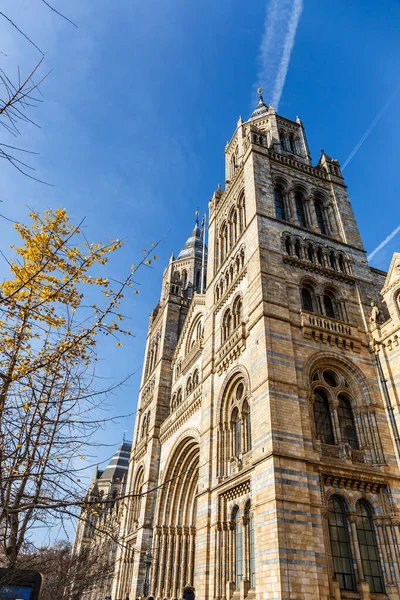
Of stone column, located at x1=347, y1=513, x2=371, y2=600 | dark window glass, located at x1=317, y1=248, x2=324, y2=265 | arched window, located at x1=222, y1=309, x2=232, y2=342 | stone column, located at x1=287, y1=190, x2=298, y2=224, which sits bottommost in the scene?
stone column, located at x1=347, y1=513, x2=371, y2=600

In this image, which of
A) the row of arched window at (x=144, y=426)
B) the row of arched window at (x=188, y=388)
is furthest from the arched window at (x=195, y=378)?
the row of arched window at (x=144, y=426)

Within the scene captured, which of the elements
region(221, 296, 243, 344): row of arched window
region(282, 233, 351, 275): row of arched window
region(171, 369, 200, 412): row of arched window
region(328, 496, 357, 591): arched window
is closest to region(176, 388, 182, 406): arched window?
region(171, 369, 200, 412): row of arched window

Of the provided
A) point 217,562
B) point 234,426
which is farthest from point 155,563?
point 234,426

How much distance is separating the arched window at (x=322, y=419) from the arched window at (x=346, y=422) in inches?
Answer: 20.1

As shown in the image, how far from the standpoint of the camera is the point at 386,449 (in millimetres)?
15430

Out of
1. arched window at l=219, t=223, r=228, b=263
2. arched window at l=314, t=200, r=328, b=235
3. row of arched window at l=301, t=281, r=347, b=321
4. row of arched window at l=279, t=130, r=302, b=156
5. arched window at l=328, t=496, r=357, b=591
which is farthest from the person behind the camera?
row of arched window at l=279, t=130, r=302, b=156

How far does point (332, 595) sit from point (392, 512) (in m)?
3.59

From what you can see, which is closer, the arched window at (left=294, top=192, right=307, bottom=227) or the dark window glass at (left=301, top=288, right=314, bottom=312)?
the dark window glass at (left=301, top=288, right=314, bottom=312)

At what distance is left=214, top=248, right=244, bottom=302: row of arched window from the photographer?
836 inches

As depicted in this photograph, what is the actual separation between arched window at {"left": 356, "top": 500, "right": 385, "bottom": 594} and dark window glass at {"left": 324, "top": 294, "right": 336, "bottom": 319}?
796cm

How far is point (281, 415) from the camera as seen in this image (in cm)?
1424

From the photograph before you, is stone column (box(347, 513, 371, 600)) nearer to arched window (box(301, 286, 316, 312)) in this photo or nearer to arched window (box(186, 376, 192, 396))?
arched window (box(301, 286, 316, 312))

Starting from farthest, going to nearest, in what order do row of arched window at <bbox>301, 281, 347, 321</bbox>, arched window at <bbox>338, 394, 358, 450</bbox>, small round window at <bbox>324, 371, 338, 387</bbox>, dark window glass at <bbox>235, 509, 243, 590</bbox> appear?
1. row of arched window at <bbox>301, 281, 347, 321</bbox>
2. small round window at <bbox>324, 371, 338, 387</bbox>
3. arched window at <bbox>338, 394, 358, 450</bbox>
4. dark window glass at <bbox>235, 509, 243, 590</bbox>

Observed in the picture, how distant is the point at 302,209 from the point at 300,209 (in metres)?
0.12
